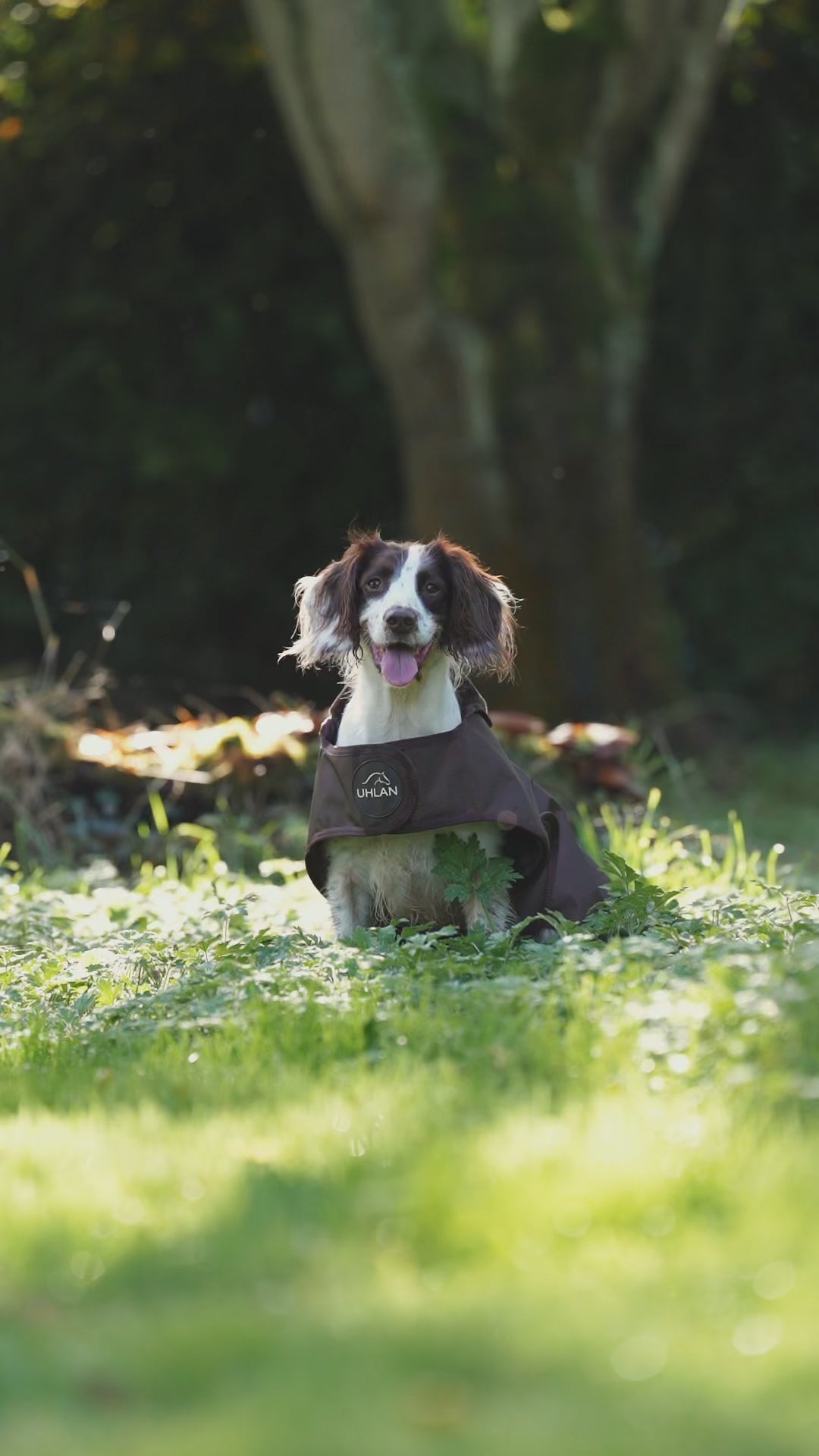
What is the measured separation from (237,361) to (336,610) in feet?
36.5

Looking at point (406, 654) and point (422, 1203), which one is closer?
point (422, 1203)

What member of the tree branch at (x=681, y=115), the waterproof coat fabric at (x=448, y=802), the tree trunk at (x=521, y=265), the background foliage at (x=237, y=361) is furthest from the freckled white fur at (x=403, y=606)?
the background foliage at (x=237, y=361)

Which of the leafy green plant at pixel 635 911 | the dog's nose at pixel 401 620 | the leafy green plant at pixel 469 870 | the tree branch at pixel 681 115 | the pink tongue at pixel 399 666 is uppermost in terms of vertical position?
the tree branch at pixel 681 115

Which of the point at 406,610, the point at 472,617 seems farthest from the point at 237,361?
the point at 406,610

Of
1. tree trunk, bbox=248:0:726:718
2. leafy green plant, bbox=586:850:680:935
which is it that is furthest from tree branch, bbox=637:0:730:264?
leafy green plant, bbox=586:850:680:935

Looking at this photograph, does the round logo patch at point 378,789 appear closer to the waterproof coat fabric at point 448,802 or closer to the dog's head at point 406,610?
the waterproof coat fabric at point 448,802

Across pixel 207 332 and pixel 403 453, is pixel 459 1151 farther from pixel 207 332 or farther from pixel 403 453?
pixel 207 332

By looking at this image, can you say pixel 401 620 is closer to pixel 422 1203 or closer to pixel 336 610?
pixel 336 610

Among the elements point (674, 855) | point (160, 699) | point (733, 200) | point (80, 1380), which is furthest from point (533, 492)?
point (80, 1380)

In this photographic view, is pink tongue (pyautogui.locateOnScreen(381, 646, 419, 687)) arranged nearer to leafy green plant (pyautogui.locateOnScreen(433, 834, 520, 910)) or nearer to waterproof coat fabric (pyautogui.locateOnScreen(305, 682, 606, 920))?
waterproof coat fabric (pyautogui.locateOnScreen(305, 682, 606, 920))

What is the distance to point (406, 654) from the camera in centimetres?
517

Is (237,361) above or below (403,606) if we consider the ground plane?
above

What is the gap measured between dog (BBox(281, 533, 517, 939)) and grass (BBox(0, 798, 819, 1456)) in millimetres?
403

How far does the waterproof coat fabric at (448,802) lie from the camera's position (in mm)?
5102
